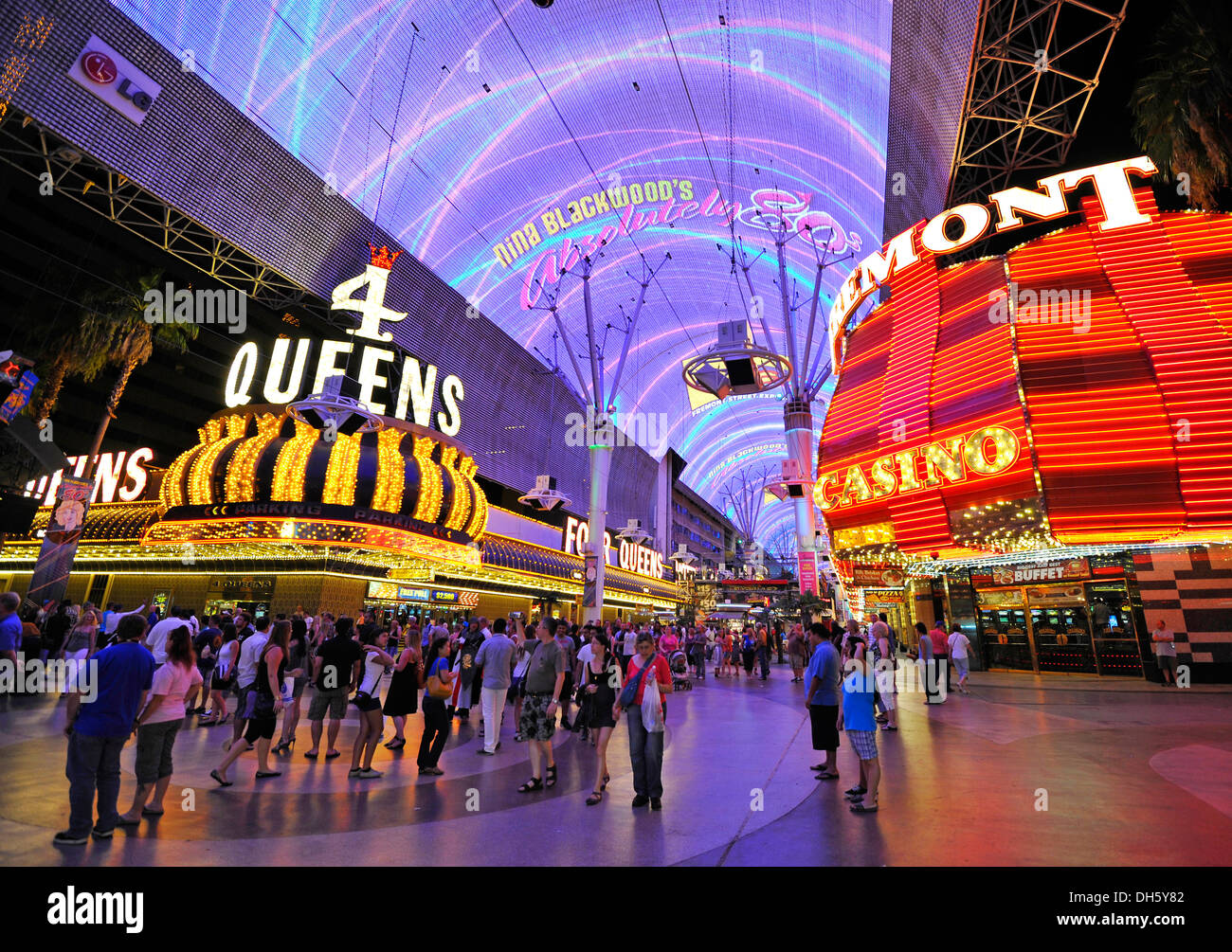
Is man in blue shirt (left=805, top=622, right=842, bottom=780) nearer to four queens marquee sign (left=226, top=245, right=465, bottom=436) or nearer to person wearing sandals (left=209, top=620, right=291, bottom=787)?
person wearing sandals (left=209, top=620, right=291, bottom=787)

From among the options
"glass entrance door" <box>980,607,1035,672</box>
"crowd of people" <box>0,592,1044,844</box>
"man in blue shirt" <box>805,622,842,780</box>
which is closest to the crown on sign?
"crowd of people" <box>0,592,1044,844</box>

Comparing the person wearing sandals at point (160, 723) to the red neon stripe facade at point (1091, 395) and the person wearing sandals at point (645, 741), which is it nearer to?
the person wearing sandals at point (645, 741)

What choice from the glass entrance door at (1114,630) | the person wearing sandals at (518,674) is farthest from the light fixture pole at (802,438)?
the person wearing sandals at (518,674)

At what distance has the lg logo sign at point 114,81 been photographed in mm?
16797

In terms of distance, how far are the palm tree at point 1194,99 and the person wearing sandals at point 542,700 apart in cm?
981

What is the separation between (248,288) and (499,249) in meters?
11.7

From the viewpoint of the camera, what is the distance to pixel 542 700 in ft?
23.5

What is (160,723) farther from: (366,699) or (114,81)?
(114,81)

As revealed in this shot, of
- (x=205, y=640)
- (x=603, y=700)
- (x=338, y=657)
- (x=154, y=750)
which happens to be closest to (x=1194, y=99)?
(x=603, y=700)

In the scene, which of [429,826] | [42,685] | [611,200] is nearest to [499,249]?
[611,200]

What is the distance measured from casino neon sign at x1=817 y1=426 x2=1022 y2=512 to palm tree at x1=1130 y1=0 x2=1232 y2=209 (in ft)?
18.9

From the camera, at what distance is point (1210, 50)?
6992 mm

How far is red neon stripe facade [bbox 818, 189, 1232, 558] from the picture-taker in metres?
11.9

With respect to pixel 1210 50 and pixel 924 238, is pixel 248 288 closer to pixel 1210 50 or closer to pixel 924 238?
pixel 924 238
